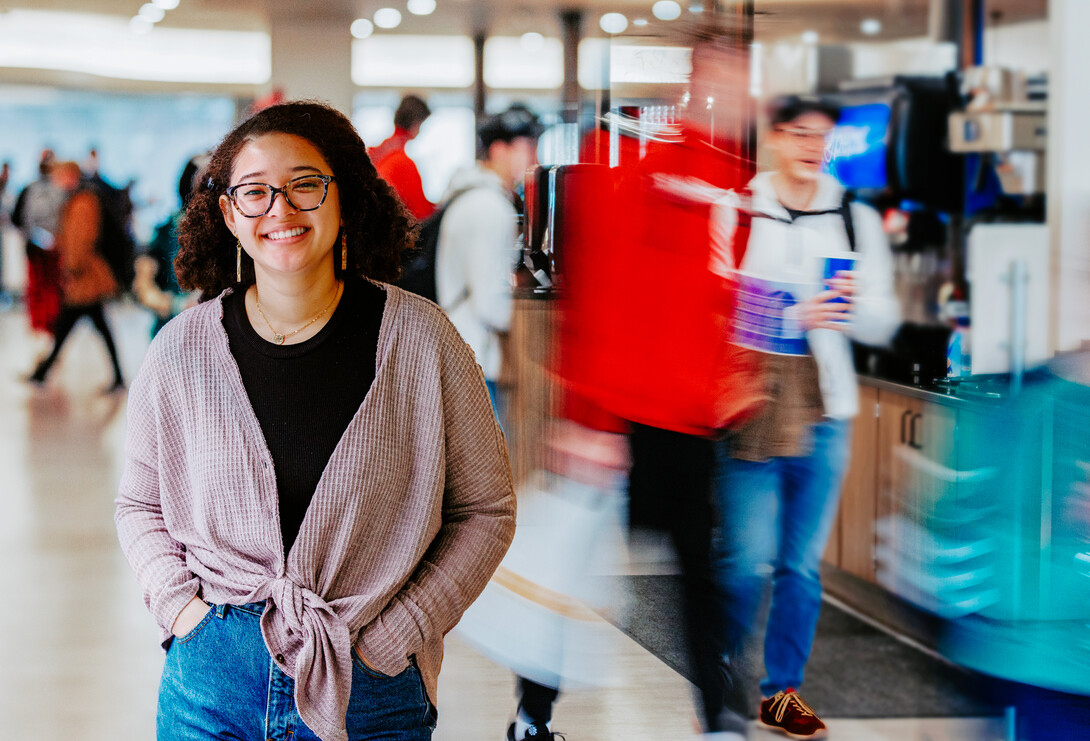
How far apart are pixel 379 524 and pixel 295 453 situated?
0.15m

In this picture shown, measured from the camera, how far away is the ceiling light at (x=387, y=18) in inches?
455

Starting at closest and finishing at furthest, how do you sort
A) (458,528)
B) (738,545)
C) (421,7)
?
(458,528) → (738,545) → (421,7)

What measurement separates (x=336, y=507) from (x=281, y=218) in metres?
0.40

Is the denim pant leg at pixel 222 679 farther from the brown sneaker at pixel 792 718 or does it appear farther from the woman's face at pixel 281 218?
the brown sneaker at pixel 792 718

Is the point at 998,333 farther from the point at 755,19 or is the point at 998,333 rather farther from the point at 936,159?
the point at 936,159

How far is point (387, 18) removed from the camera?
475 inches

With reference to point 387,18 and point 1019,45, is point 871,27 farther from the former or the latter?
point 387,18

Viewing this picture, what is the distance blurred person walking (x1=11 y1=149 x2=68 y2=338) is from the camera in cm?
1046

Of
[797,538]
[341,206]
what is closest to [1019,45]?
[797,538]

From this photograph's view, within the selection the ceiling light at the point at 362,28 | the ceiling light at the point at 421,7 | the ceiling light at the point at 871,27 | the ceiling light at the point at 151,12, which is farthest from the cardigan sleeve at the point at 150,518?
the ceiling light at the point at 151,12

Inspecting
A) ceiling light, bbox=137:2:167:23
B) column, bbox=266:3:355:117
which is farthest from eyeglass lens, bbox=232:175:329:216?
ceiling light, bbox=137:2:167:23

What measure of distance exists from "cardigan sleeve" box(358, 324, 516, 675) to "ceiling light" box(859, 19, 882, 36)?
361 inches

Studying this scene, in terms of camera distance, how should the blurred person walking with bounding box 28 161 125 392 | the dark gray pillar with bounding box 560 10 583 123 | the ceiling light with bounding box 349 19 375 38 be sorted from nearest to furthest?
the blurred person walking with bounding box 28 161 125 392, the dark gray pillar with bounding box 560 10 583 123, the ceiling light with bounding box 349 19 375 38

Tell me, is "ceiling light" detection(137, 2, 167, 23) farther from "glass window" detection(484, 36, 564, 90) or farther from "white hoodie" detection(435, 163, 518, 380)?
"white hoodie" detection(435, 163, 518, 380)
